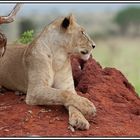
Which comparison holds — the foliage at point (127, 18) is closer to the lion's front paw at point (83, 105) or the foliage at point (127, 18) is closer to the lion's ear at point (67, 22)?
the lion's ear at point (67, 22)

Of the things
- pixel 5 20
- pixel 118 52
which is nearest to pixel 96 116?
pixel 5 20

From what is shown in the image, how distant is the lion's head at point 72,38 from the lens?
6469 millimetres

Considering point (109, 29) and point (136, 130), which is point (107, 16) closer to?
point (109, 29)

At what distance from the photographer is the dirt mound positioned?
569 centimetres

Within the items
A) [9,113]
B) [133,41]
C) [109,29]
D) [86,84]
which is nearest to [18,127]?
[9,113]

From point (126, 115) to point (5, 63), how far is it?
151 centimetres

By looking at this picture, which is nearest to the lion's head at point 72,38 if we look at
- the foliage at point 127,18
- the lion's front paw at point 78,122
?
the lion's front paw at point 78,122

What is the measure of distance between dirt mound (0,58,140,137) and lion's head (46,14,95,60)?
451 millimetres

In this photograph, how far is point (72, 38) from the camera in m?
6.48

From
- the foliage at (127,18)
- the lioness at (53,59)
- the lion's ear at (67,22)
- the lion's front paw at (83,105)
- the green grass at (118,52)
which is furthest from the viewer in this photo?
the foliage at (127,18)

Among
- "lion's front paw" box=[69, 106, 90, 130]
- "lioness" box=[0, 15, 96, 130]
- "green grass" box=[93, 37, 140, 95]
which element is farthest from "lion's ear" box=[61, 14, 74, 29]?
"green grass" box=[93, 37, 140, 95]

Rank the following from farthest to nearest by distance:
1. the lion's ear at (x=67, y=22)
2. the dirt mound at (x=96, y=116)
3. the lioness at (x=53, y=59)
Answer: the lion's ear at (x=67, y=22) < the lioness at (x=53, y=59) < the dirt mound at (x=96, y=116)

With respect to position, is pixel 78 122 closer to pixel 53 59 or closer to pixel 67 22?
pixel 53 59

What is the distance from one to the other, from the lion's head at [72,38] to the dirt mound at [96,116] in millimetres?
451
